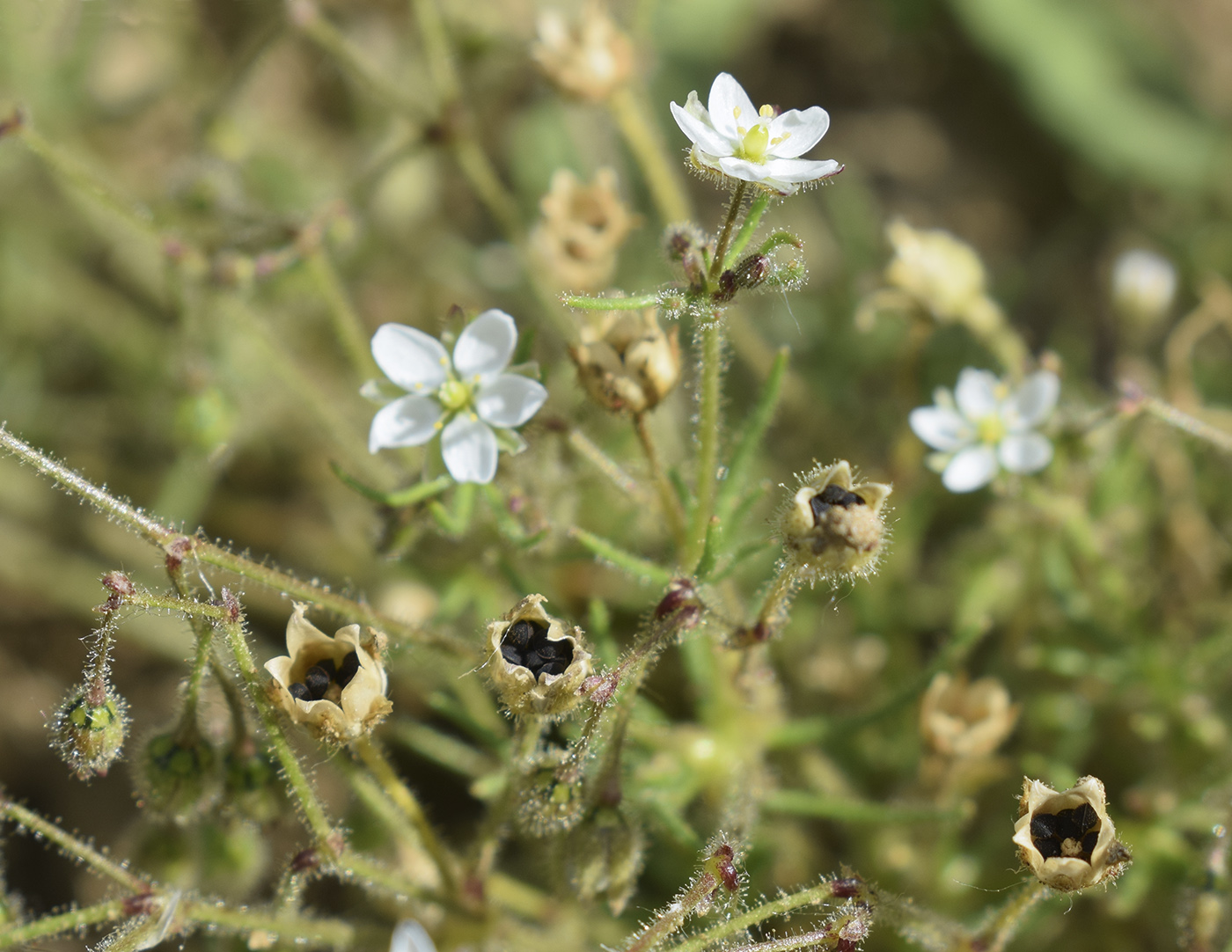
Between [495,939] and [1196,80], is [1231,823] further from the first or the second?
[1196,80]

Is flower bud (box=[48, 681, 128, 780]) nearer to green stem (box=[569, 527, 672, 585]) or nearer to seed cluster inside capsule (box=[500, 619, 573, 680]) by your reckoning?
seed cluster inside capsule (box=[500, 619, 573, 680])

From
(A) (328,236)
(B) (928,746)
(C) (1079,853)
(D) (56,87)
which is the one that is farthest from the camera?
(D) (56,87)

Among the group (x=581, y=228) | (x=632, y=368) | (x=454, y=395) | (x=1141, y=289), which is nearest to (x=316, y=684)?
(x=454, y=395)

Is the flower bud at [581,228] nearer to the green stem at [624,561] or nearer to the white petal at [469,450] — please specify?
the white petal at [469,450]

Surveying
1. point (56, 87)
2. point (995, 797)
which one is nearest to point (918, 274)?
point (995, 797)

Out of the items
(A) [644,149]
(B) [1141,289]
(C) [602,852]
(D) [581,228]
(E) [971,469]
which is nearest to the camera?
(C) [602,852]

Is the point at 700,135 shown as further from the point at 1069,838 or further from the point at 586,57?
the point at 1069,838

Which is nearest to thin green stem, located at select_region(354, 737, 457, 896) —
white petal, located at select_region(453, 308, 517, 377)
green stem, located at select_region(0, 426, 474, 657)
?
green stem, located at select_region(0, 426, 474, 657)
